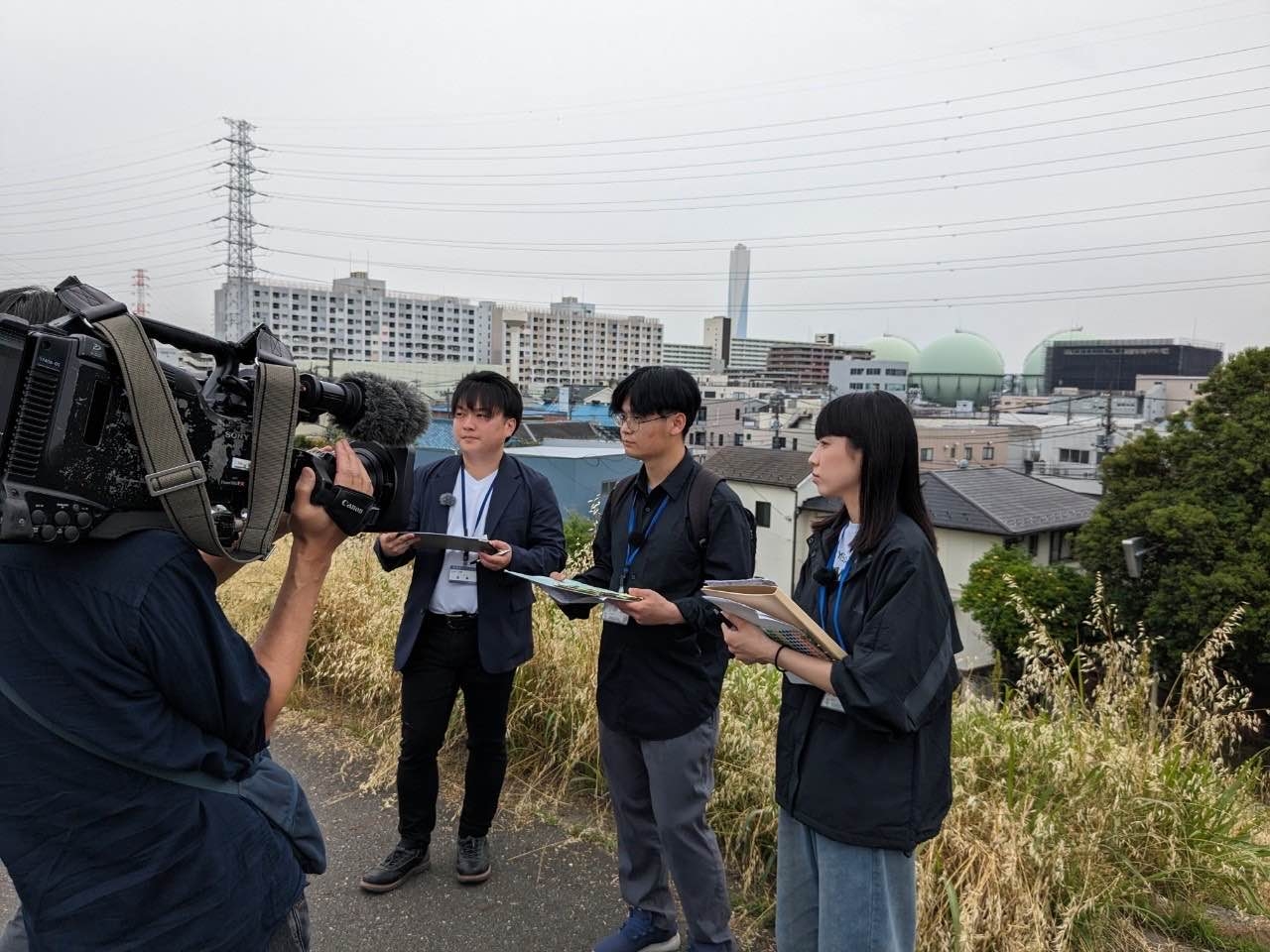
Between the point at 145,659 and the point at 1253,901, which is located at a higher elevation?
the point at 145,659

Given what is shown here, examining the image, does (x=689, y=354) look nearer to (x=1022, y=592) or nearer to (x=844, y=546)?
(x=1022, y=592)

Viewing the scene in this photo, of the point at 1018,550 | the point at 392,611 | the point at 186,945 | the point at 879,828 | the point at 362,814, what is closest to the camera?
the point at 186,945

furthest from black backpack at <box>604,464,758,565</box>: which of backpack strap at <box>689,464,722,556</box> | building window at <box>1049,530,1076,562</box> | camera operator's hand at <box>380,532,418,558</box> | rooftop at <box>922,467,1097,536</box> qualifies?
building window at <box>1049,530,1076,562</box>

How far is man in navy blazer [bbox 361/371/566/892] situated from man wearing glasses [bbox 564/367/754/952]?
0.35m

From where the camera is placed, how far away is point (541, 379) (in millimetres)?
92125

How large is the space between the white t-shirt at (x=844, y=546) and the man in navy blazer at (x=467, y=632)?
1.16 meters

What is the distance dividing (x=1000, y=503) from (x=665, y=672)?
1035 inches

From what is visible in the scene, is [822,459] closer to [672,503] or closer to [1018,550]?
[672,503]

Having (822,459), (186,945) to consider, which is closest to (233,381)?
(186,945)

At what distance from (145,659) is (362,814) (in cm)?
231

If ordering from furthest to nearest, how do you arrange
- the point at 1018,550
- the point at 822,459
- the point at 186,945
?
the point at 1018,550, the point at 822,459, the point at 186,945

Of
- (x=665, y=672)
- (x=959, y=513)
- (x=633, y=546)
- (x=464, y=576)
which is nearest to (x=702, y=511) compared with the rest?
(x=633, y=546)

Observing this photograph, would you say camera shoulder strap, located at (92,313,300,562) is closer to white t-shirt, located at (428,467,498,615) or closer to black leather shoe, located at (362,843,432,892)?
white t-shirt, located at (428,467,498,615)

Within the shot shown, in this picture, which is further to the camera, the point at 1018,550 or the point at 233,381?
the point at 1018,550
